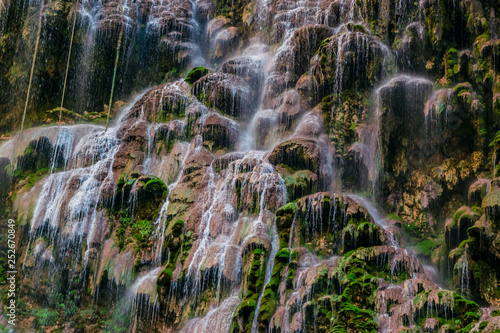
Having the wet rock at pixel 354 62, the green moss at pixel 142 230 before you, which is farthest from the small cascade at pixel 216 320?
the wet rock at pixel 354 62

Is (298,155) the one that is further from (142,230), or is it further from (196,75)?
(196,75)

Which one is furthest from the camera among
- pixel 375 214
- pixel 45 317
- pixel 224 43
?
pixel 224 43

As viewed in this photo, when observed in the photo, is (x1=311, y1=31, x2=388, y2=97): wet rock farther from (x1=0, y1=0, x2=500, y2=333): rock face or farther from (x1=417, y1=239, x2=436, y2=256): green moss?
(x1=417, y1=239, x2=436, y2=256): green moss

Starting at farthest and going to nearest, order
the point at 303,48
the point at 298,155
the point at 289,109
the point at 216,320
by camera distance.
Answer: the point at 303,48 < the point at 289,109 < the point at 298,155 < the point at 216,320

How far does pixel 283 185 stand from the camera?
16172mm

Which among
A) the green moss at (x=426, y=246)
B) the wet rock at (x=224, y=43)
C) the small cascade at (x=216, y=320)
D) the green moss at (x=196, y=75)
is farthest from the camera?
the wet rock at (x=224, y=43)

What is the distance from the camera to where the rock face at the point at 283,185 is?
13.2 m

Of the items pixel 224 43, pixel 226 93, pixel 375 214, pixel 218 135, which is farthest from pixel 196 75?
pixel 375 214

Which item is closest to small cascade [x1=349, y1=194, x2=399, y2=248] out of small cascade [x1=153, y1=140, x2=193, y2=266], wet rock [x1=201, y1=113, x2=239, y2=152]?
wet rock [x1=201, y1=113, x2=239, y2=152]

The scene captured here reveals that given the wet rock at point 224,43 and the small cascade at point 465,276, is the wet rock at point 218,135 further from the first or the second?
the small cascade at point 465,276

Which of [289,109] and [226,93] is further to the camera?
[226,93]

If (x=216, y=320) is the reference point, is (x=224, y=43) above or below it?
above

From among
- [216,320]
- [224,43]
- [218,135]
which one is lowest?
[216,320]

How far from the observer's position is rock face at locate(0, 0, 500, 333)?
13.2m
